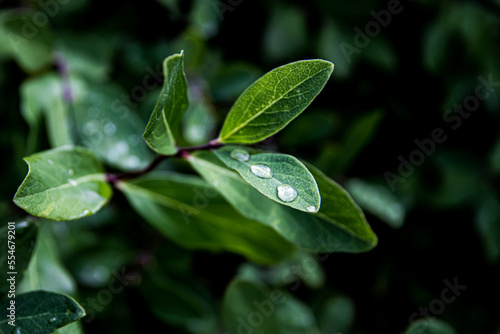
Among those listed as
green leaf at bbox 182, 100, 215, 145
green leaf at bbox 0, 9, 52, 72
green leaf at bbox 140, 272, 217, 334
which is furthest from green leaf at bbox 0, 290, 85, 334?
green leaf at bbox 0, 9, 52, 72

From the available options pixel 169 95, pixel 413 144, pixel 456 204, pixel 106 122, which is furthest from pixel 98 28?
pixel 456 204

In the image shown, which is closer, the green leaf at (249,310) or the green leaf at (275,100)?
the green leaf at (275,100)

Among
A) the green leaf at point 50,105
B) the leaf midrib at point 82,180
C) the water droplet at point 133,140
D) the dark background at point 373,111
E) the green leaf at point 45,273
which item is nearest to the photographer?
the leaf midrib at point 82,180

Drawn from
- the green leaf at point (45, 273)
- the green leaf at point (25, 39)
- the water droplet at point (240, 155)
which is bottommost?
the green leaf at point (45, 273)

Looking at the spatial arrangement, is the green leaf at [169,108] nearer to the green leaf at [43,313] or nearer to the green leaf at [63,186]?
the green leaf at [63,186]

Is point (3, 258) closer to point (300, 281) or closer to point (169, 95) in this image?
point (169, 95)

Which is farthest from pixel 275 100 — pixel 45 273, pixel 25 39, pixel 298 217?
pixel 25 39

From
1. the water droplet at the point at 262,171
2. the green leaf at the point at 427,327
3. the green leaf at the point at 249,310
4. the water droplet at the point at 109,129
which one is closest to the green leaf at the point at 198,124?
the water droplet at the point at 109,129
